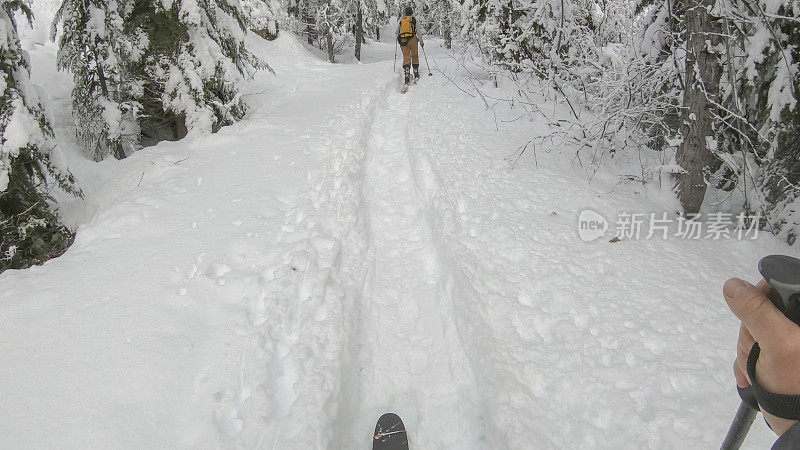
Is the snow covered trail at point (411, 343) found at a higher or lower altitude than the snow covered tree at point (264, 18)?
lower

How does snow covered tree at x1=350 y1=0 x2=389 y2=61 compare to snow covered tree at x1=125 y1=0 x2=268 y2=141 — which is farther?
snow covered tree at x1=350 y1=0 x2=389 y2=61

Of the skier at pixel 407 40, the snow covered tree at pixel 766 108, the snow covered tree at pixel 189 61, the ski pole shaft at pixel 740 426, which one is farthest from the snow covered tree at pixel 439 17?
the ski pole shaft at pixel 740 426

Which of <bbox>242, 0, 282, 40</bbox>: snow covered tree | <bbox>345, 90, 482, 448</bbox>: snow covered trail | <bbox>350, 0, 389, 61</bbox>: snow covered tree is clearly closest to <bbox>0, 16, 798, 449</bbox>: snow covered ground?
<bbox>345, 90, 482, 448</bbox>: snow covered trail

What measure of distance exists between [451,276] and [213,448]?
2.49 metres

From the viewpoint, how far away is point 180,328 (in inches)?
131

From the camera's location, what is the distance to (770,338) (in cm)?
105

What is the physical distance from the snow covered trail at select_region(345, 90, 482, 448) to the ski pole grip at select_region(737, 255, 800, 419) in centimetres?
202

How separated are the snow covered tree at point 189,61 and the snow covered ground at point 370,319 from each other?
2.70 meters

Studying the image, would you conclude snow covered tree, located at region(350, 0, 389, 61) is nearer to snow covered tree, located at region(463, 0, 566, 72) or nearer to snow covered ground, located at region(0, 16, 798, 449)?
snow covered tree, located at region(463, 0, 566, 72)

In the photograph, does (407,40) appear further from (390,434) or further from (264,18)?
(390,434)

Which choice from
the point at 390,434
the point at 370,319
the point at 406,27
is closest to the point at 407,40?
the point at 406,27

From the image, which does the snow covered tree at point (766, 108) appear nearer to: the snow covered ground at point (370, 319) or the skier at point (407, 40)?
the snow covered ground at point (370, 319)

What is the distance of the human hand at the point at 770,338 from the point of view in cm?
101

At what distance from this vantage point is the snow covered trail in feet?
9.55
